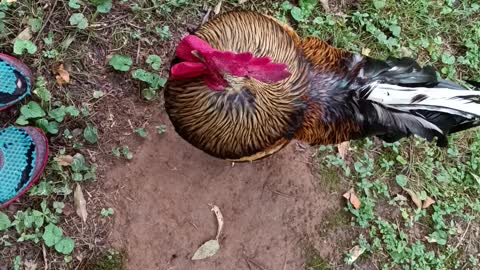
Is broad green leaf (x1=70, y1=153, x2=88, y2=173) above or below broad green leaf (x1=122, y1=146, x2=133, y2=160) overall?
below

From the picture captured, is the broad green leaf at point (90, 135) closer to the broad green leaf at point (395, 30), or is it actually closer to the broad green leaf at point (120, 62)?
the broad green leaf at point (120, 62)

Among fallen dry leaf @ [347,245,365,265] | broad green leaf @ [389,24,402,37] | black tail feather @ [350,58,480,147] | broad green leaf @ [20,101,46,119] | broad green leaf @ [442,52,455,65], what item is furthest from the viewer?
broad green leaf @ [442,52,455,65]

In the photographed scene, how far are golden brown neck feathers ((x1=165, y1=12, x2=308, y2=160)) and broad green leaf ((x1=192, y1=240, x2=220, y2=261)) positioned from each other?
71cm

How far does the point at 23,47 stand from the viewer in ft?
10.1

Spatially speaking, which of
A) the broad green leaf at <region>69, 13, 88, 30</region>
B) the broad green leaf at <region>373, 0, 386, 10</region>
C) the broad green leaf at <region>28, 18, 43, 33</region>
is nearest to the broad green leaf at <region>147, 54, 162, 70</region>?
the broad green leaf at <region>69, 13, 88, 30</region>

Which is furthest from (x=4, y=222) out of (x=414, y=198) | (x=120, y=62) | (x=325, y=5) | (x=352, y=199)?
(x=414, y=198)

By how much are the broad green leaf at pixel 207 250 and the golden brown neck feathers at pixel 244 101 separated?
0.71m

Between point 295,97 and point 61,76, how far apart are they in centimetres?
136

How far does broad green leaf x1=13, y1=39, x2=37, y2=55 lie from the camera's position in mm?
3053

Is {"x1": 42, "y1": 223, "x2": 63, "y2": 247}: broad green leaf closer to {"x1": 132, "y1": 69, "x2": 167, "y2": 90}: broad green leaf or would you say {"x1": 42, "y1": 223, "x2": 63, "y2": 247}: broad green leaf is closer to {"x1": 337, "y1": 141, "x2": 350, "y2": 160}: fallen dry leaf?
{"x1": 132, "y1": 69, "x2": 167, "y2": 90}: broad green leaf

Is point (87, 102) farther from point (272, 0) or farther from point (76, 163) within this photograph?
point (272, 0)

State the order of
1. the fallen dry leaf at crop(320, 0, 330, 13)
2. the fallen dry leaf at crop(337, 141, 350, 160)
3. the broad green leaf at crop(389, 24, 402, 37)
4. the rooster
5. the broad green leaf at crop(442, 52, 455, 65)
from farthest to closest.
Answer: the broad green leaf at crop(442, 52, 455, 65) → the broad green leaf at crop(389, 24, 402, 37) → the fallen dry leaf at crop(320, 0, 330, 13) → the fallen dry leaf at crop(337, 141, 350, 160) → the rooster

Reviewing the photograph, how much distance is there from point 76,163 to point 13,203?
39 centimetres

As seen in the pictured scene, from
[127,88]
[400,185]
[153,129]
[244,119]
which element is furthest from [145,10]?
[400,185]
